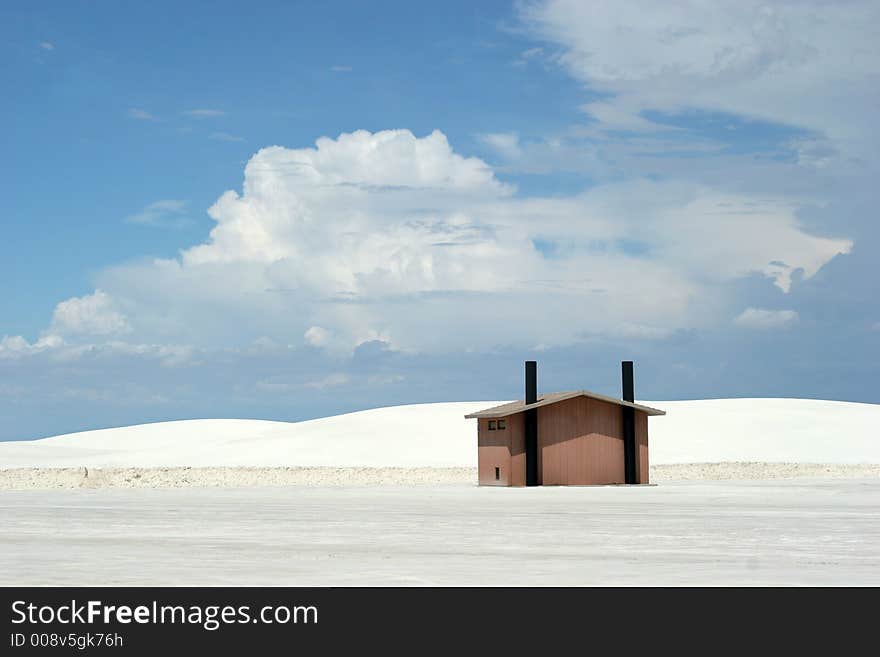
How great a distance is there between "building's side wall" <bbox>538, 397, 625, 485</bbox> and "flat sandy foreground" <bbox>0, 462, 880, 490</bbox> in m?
Result: 7.23

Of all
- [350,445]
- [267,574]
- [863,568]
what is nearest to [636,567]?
[863,568]

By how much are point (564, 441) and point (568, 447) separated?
297 mm

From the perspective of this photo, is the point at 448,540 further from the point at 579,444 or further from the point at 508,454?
the point at 579,444

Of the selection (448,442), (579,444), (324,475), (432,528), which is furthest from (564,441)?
(448,442)

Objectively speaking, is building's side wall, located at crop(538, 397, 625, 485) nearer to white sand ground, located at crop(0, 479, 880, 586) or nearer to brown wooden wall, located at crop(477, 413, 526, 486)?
brown wooden wall, located at crop(477, 413, 526, 486)

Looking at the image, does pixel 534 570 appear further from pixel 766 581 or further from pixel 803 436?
pixel 803 436

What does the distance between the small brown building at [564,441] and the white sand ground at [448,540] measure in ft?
35.7

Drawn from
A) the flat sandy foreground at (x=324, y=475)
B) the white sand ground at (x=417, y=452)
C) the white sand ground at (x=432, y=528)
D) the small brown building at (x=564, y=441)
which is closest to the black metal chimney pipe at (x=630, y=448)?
the small brown building at (x=564, y=441)

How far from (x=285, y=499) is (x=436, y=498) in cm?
482

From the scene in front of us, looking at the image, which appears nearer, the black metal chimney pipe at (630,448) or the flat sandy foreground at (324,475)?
the black metal chimney pipe at (630,448)

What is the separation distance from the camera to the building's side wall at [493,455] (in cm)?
5122

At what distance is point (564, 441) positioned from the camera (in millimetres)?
51688

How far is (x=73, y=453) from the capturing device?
95875mm

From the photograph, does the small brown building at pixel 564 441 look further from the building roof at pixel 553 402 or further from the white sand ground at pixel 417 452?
the white sand ground at pixel 417 452
